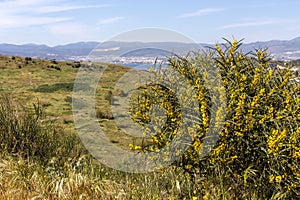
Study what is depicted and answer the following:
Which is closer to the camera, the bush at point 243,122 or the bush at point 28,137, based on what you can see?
the bush at point 243,122

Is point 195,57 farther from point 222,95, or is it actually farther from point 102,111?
point 102,111

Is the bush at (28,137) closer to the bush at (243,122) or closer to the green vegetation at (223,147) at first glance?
the green vegetation at (223,147)

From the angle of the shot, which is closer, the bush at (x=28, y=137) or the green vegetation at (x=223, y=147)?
the green vegetation at (x=223, y=147)

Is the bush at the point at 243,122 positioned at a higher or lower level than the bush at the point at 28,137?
higher

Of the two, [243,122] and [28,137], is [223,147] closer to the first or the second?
[243,122]

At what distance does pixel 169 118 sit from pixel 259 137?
38.4 inches

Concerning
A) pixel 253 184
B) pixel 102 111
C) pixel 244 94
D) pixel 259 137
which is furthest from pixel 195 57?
pixel 102 111

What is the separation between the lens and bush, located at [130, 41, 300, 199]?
12.3 ft

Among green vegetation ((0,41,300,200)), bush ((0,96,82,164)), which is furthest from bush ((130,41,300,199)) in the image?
bush ((0,96,82,164))

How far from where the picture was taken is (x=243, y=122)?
152 inches

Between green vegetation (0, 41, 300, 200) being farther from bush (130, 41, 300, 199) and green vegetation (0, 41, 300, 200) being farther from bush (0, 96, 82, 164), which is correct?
bush (0, 96, 82, 164)

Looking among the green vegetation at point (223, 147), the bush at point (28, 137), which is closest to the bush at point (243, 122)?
the green vegetation at point (223, 147)

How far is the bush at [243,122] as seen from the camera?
12.3 feet

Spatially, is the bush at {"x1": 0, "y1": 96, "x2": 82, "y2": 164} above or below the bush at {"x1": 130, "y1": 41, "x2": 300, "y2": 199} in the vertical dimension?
below
